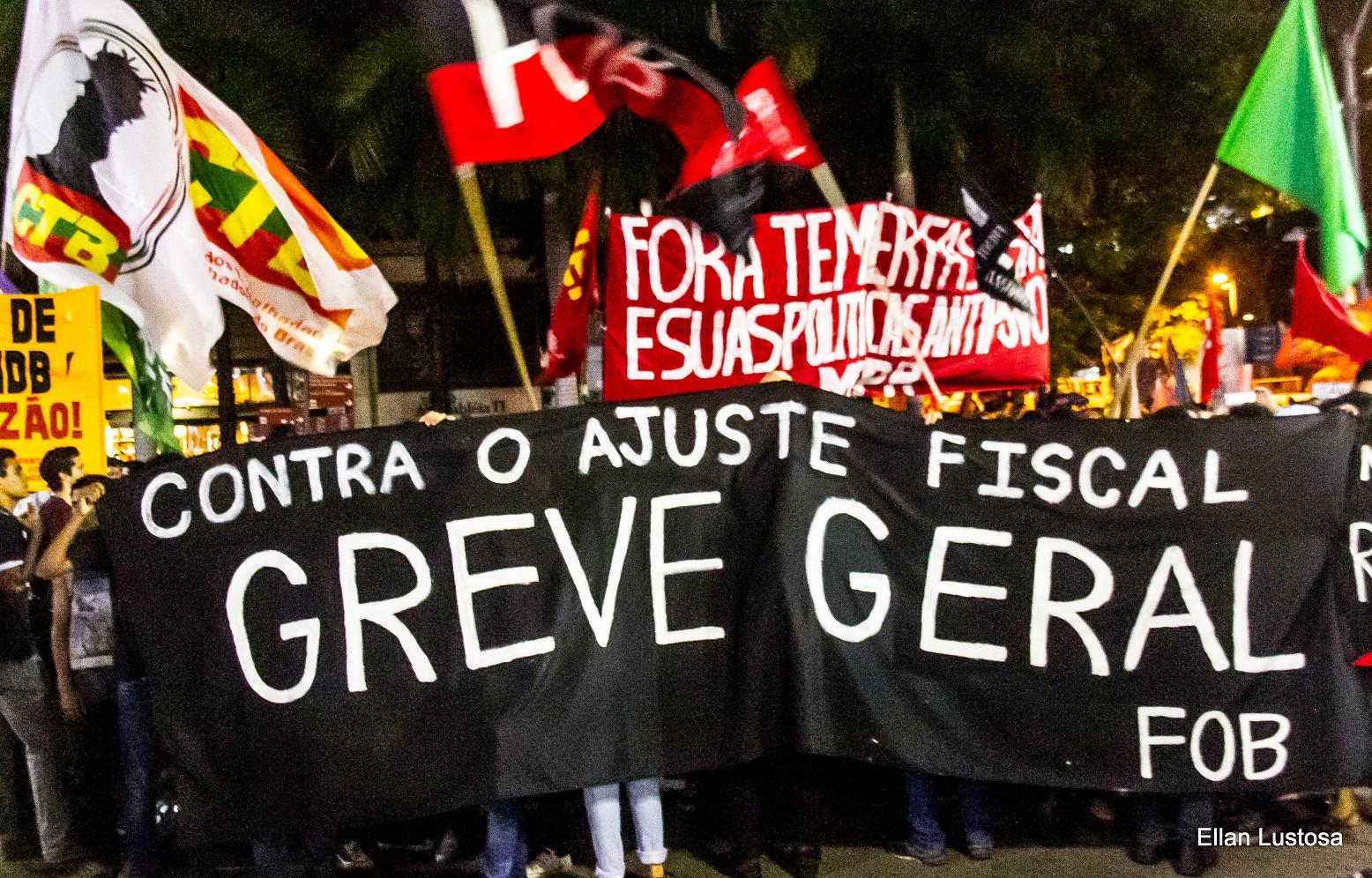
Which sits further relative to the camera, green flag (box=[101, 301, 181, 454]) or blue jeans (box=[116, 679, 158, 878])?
green flag (box=[101, 301, 181, 454])

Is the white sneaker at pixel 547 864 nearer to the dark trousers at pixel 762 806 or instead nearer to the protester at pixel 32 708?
the dark trousers at pixel 762 806

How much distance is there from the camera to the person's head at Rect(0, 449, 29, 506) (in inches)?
203

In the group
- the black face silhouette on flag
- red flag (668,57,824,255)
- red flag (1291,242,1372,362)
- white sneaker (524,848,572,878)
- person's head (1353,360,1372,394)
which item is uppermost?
red flag (668,57,824,255)

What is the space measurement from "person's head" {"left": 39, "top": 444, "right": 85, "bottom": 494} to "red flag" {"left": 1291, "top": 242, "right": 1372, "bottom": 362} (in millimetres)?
6086


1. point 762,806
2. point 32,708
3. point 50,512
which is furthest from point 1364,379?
point 32,708

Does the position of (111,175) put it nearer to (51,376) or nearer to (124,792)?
(51,376)

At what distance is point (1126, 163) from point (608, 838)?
7.10 meters

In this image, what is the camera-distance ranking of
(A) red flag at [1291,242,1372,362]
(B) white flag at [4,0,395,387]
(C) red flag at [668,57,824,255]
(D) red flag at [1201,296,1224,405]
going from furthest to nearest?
1. (D) red flag at [1201,296,1224,405]
2. (A) red flag at [1291,242,1372,362]
3. (C) red flag at [668,57,824,255]
4. (B) white flag at [4,0,395,387]

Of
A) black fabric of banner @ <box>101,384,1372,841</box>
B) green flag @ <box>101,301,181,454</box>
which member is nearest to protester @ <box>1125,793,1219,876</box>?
black fabric of banner @ <box>101,384,1372,841</box>

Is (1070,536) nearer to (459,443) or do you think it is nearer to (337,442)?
(459,443)

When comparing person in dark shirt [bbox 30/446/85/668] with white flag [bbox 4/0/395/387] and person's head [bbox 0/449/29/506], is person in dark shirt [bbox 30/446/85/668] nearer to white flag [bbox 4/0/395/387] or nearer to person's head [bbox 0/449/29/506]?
person's head [bbox 0/449/29/506]

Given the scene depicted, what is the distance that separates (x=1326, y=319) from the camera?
18.8 ft

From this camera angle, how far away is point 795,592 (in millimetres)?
3959

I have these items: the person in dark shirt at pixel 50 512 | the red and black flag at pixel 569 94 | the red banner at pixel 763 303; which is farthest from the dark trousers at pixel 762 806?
the person in dark shirt at pixel 50 512
